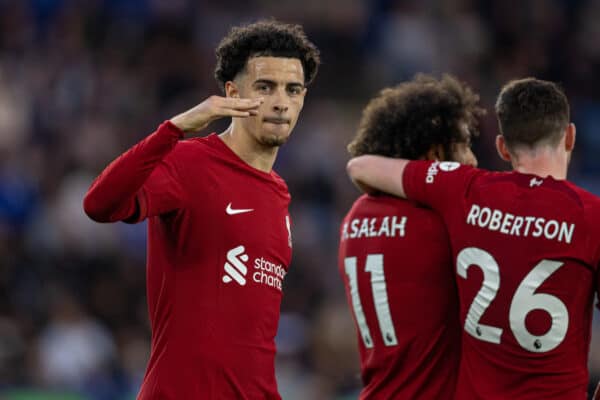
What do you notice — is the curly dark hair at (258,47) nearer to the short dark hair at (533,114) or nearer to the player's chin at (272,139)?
the player's chin at (272,139)

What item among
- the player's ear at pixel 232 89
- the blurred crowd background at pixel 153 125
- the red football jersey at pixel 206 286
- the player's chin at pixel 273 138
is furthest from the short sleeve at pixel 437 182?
the blurred crowd background at pixel 153 125

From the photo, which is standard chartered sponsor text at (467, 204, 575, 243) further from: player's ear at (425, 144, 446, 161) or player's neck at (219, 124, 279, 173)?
player's neck at (219, 124, 279, 173)

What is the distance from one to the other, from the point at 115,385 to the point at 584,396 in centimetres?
529

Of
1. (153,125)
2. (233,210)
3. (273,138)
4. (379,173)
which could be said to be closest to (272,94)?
(273,138)

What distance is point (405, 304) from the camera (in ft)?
15.7

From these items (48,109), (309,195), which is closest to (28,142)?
(48,109)

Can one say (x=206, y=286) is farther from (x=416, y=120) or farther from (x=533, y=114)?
(x=533, y=114)

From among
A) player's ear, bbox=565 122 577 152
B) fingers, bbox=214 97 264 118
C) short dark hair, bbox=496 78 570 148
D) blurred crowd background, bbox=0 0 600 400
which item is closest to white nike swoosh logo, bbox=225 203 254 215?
fingers, bbox=214 97 264 118

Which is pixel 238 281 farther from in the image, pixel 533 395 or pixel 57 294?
pixel 57 294

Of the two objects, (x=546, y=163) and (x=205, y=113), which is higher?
(x=546, y=163)

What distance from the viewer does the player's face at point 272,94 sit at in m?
4.61

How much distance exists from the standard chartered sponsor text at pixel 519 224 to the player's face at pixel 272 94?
829mm

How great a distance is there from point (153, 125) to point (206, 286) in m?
7.04

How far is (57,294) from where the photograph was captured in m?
9.62
